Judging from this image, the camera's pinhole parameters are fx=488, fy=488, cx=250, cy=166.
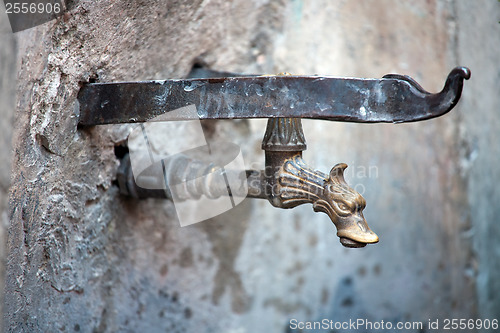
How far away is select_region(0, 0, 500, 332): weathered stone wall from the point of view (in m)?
0.69

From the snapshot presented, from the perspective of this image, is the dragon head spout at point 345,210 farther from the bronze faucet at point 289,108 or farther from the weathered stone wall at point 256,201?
the weathered stone wall at point 256,201

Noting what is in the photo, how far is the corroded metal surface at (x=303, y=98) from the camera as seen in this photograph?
56cm

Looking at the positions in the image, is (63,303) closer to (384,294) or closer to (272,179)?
(272,179)

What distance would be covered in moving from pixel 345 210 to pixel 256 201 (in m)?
0.44

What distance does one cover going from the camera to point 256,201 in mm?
1088

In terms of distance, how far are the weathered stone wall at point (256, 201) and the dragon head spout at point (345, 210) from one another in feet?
1.26

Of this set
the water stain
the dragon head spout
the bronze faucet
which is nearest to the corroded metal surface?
the bronze faucet

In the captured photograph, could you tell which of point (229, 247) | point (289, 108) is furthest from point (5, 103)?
point (229, 247)

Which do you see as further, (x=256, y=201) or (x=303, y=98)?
(x=256, y=201)

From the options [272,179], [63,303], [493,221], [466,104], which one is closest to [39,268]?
[63,303]

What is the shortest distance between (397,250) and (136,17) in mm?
826

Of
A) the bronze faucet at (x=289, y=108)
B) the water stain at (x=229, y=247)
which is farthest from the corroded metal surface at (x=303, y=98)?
the water stain at (x=229, y=247)

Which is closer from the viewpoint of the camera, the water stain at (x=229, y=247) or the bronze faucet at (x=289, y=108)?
the bronze faucet at (x=289, y=108)

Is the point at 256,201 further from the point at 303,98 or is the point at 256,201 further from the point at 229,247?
the point at 303,98
